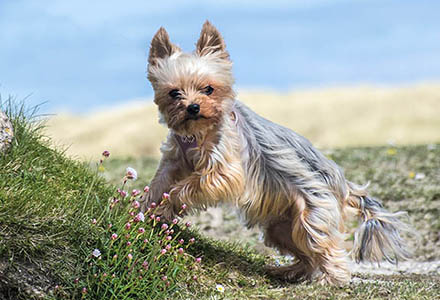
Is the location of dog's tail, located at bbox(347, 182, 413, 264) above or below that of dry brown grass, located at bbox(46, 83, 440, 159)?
above

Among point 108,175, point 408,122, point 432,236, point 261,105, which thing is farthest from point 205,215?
point 261,105

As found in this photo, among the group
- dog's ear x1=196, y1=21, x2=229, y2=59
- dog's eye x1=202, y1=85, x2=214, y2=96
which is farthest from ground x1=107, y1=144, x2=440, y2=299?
dog's ear x1=196, y1=21, x2=229, y2=59

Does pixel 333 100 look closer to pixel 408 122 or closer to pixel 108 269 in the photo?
pixel 408 122

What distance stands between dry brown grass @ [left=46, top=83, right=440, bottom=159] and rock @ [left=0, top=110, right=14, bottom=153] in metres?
27.4

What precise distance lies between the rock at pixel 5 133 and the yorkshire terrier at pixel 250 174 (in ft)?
4.61

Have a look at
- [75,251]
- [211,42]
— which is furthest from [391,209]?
[75,251]

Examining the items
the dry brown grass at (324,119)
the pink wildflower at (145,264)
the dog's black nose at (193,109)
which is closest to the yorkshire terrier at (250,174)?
the dog's black nose at (193,109)

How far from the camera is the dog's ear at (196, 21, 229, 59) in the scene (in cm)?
559

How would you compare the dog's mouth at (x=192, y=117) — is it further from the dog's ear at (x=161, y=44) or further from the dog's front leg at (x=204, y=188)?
the dog's ear at (x=161, y=44)

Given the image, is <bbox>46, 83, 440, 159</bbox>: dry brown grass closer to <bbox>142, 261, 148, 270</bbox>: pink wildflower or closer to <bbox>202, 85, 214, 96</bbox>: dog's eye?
<bbox>202, 85, 214, 96</bbox>: dog's eye

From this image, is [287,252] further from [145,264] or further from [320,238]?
[145,264]

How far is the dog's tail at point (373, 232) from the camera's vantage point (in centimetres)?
630

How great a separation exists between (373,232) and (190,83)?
2451 millimetres

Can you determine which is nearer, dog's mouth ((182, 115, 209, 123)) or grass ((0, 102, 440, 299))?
grass ((0, 102, 440, 299))
